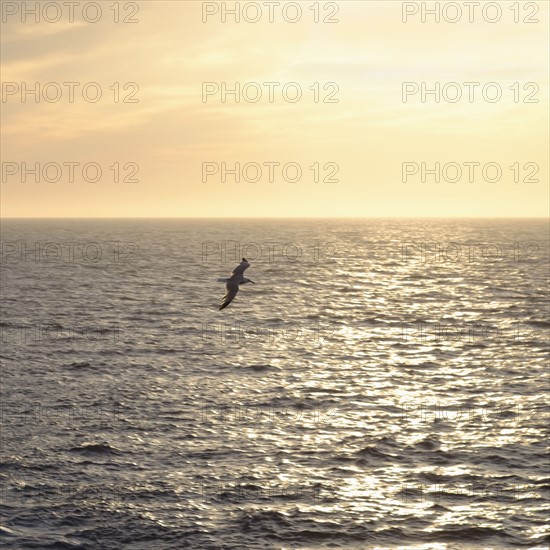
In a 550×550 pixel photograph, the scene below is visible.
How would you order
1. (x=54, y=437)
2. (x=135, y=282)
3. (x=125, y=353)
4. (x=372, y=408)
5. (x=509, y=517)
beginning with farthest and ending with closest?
(x=135, y=282) < (x=125, y=353) < (x=372, y=408) < (x=54, y=437) < (x=509, y=517)

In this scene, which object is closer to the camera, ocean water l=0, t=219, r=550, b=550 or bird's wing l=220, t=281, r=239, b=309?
bird's wing l=220, t=281, r=239, b=309

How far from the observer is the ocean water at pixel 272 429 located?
129 ft

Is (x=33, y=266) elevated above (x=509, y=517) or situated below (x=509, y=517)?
above

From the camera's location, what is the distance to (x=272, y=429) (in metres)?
53.4

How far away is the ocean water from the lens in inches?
1544

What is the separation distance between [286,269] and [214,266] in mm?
20192

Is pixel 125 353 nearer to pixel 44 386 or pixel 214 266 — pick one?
pixel 44 386

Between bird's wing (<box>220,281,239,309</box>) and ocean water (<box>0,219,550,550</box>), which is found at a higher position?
bird's wing (<box>220,281,239,309</box>)

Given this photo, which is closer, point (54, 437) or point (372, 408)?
point (54, 437)

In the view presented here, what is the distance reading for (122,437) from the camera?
50844mm

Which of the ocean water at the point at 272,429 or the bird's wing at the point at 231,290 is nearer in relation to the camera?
the bird's wing at the point at 231,290

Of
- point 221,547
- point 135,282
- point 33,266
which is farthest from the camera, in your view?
point 33,266

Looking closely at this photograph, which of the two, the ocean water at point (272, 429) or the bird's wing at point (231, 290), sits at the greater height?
the bird's wing at point (231, 290)

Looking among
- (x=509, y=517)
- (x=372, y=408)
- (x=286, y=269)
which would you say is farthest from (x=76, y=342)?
(x=286, y=269)
